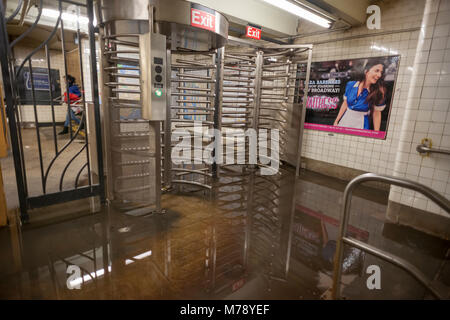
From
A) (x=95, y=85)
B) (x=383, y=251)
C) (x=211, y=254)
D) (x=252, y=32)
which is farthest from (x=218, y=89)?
(x=383, y=251)

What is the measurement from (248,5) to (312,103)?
2.16 metres

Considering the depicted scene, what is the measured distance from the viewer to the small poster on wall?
4.04m

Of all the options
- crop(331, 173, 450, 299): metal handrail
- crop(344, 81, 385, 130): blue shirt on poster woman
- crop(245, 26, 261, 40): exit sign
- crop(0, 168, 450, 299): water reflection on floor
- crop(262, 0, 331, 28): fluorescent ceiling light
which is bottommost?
crop(0, 168, 450, 299): water reflection on floor

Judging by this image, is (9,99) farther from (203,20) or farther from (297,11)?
(297,11)

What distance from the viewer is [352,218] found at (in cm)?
319

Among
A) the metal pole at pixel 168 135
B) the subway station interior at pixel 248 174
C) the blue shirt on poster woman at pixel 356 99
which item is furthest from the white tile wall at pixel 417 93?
the metal pole at pixel 168 135

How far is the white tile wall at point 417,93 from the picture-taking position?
2.62 metres

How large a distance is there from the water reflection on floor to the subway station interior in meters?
0.02

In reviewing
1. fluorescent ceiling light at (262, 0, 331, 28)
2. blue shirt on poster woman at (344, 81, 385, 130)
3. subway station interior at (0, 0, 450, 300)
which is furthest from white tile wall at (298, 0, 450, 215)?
fluorescent ceiling light at (262, 0, 331, 28)

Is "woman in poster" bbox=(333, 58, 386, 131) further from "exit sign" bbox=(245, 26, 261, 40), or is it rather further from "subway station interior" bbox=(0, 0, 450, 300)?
"exit sign" bbox=(245, 26, 261, 40)

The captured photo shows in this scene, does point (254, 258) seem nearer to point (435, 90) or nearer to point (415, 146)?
point (415, 146)

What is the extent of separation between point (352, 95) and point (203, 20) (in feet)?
9.82

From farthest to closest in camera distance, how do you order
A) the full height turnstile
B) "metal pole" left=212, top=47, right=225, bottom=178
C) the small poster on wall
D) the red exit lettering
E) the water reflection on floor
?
1. the small poster on wall
2. "metal pole" left=212, top=47, right=225, bottom=178
3. the red exit lettering
4. the full height turnstile
5. the water reflection on floor
